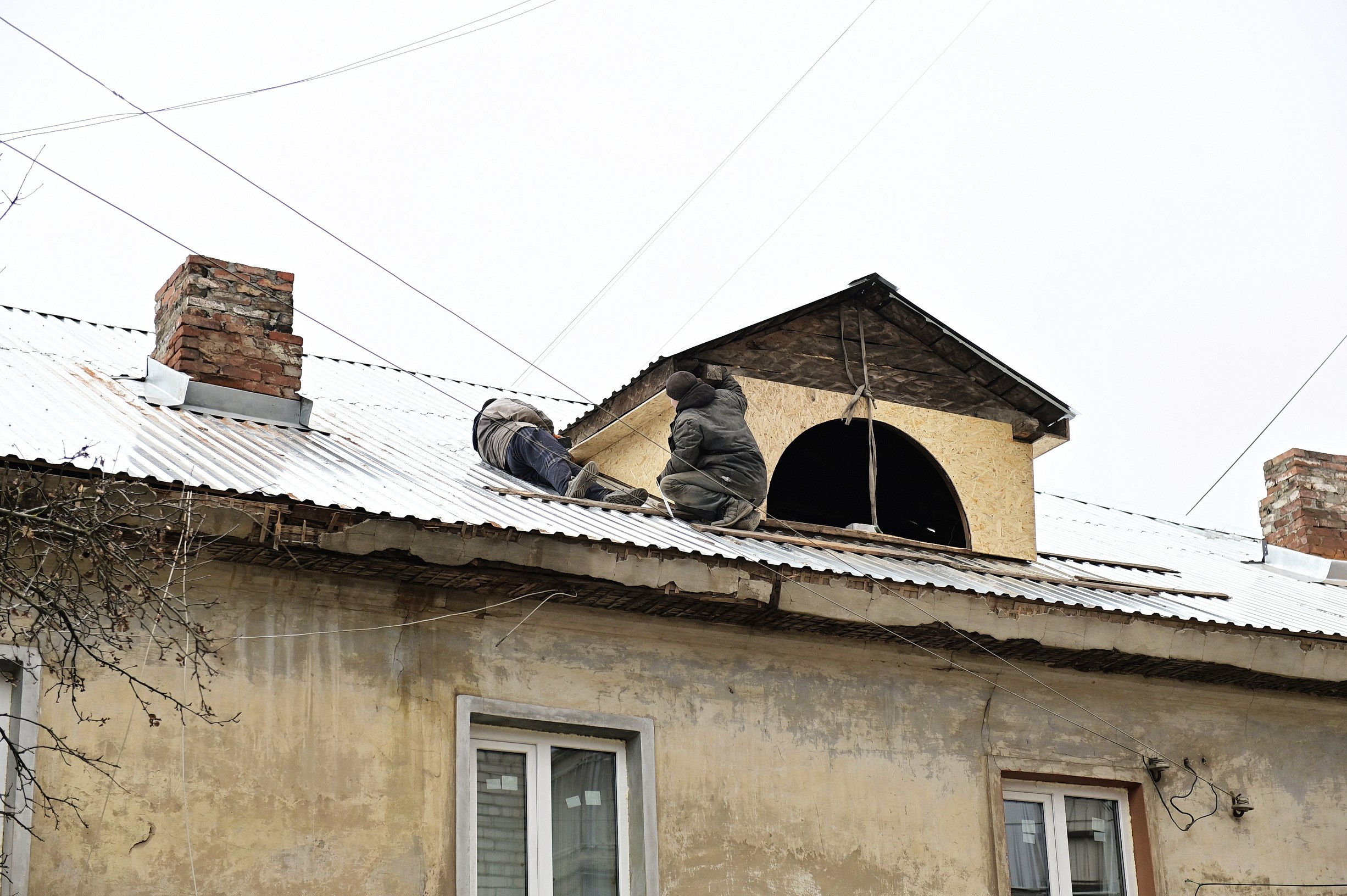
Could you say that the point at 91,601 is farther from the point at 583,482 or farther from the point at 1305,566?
the point at 1305,566

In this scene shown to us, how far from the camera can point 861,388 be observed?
11320 mm

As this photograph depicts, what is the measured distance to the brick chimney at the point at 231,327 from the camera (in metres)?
10.5

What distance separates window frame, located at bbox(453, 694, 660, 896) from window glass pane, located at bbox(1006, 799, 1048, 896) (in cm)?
225

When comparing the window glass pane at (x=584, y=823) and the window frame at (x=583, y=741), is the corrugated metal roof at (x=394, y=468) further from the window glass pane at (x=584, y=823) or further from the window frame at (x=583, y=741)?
the window glass pane at (x=584, y=823)

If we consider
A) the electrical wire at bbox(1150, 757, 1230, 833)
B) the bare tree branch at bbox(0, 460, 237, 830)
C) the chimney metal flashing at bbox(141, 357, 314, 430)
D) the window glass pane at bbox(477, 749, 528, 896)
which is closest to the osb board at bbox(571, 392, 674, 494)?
the chimney metal flashing at bbox(141, 357, 314, 430)

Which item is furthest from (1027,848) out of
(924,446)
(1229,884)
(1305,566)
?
(1305,566)

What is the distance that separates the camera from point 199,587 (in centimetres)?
715

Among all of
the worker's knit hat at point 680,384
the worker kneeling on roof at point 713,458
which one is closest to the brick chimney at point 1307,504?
the worker kneeling on roof at point 713,458

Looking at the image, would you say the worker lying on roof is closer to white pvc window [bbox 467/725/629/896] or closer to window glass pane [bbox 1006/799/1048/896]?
white pvc window [bbox 467/725/629/896]

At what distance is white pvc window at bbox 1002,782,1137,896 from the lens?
892 cm

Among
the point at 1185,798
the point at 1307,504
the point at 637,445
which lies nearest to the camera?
the point at 1185,798

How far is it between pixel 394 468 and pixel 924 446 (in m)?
3.97

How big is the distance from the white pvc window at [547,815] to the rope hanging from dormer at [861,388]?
3656 mm

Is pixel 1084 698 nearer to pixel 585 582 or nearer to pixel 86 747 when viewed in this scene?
pixel 585 582
